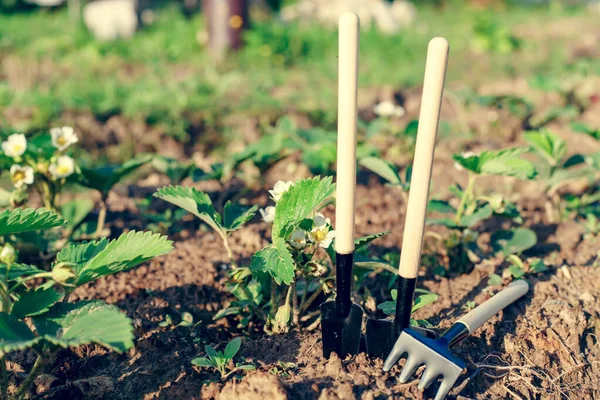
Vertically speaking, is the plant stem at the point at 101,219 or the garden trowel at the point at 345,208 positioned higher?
the garden trowel at the point at 345,208

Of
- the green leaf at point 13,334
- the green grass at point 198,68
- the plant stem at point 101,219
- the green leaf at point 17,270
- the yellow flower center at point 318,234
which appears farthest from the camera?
the green grass at point 198,68

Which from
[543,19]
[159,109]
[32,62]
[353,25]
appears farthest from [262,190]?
[543,19]

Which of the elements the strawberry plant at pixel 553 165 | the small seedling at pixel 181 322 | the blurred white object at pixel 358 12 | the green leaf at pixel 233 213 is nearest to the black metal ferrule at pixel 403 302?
the green leaf at pixel 233 213

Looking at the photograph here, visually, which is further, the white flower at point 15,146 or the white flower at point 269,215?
the white flower at point 15,146

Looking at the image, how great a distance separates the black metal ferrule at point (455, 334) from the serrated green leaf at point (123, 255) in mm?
649

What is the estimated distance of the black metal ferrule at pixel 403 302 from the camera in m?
1.41

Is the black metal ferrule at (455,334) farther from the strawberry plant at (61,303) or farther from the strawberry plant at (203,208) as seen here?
the strawberry plant at (61,303)

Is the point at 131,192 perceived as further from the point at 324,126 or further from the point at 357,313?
→ the point at 357,313

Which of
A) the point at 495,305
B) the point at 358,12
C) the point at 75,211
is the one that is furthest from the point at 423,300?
the point at 358,12

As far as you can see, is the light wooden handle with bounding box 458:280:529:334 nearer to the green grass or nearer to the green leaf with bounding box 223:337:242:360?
the green leaf with bounding box 223:337:242:360

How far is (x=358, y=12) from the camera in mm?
5562

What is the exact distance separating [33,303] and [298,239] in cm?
61

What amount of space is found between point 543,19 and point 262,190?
4.82 meters

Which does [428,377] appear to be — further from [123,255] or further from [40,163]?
[40,163]
